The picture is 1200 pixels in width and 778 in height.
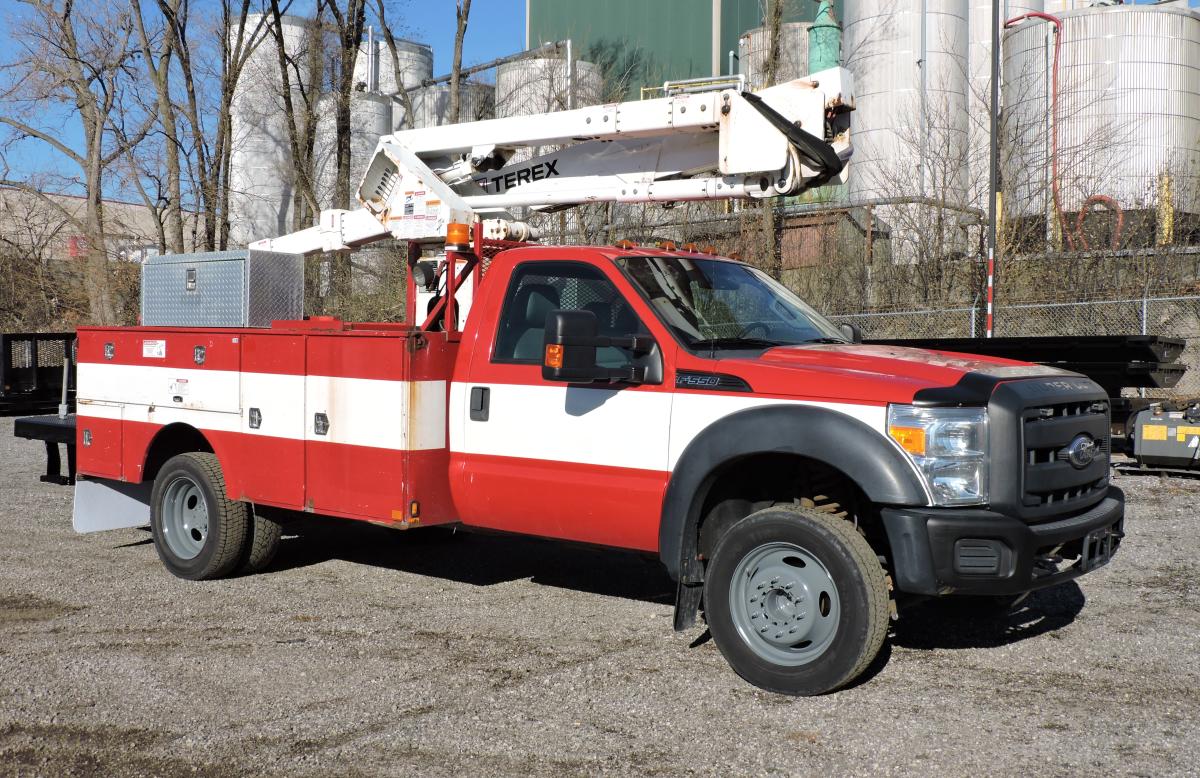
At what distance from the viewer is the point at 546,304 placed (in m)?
6.35

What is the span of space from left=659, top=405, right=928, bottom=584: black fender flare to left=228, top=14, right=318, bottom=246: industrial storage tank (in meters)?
31.0

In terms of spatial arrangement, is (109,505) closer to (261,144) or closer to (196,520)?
(196,520)

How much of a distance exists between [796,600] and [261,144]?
32851 mm

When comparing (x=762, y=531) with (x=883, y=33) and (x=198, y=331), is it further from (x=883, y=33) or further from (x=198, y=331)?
(x=883, y=33)

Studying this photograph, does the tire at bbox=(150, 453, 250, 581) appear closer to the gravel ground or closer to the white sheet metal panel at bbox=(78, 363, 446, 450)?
the gravel ground

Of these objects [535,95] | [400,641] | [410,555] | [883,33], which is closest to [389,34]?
[535,95]

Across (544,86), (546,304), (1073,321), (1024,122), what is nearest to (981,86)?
(1024,122)

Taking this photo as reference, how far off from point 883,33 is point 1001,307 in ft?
28.3

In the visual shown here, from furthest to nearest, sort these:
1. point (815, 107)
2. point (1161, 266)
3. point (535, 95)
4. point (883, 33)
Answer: point (535, 95), point (883, 33), point (1161, 266), point (815, 107)

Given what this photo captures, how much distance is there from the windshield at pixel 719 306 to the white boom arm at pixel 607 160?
74 cm

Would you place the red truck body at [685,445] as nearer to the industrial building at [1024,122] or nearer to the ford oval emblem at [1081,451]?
the ford oval emblem at [1081,451]

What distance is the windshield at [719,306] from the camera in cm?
591

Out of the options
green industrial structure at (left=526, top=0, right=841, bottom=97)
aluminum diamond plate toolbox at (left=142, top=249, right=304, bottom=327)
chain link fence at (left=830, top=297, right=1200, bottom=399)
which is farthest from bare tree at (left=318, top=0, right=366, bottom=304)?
aluminum diamond plate toolbox at (left=142, top=249, right=304, bottom=327)

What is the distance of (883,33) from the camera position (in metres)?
25.9
